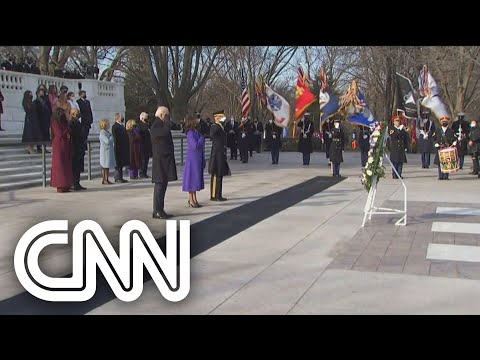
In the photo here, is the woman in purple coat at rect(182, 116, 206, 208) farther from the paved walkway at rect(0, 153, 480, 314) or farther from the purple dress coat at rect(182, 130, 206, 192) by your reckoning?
the paved walkway at rect(0, 153, 480, 314)

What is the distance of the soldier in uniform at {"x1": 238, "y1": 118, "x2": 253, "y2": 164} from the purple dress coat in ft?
37.4

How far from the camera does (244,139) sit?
21.7 meters

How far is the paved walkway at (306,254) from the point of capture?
195 inches

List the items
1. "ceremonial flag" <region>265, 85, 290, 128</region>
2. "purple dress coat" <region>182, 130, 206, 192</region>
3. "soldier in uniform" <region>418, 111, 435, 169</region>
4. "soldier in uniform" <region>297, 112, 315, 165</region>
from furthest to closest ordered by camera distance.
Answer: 1. "ceremonial flag" <region>265, 85, 290, 128</region>
2. "soldier in uniform" <region>297, 112, 315, 165</region>
3. "soldier in uniform" <region>418, 111, 435, 169</region>
4. "purple dress coat" <region>182, 130, 206, 192</region>

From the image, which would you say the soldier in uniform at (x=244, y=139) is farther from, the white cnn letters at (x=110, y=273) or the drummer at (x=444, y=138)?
the white cnn letters at (x=110, y=273)

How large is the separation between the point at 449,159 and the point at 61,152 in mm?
9231

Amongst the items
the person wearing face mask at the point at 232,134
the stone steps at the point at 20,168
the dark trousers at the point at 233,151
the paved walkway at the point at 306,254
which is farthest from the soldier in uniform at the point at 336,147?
the dark trousers at the point at 233,151

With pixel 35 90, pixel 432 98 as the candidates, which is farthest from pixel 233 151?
pixel 432 98

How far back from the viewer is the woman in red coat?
11875 mm

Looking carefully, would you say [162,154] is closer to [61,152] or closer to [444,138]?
[61,152]

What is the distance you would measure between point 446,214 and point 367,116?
23.1ft

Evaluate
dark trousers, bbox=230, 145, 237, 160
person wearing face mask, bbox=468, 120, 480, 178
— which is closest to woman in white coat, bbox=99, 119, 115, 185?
dark trousers, bbox=230, 145, 237, 160

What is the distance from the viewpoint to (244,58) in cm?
4038

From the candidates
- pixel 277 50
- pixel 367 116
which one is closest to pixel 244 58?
pixel 277 50
